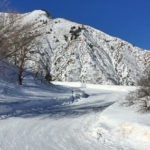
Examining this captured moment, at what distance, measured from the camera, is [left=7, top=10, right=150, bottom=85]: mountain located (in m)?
47.1

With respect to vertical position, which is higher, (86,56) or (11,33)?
(86,56)

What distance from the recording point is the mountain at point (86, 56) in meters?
47.1

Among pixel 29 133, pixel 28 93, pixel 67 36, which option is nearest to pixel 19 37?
pixel 29 133

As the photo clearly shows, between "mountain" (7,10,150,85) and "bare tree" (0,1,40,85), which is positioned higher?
"mountain" (7,10,150,85)

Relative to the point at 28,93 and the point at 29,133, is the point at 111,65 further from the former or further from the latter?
the point at 29,133

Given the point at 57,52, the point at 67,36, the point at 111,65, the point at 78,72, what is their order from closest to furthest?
the point at 78,72 < the point at 111,65 < the point at 57,52 < the point at 67,36

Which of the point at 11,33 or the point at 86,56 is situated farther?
the point at 86,56

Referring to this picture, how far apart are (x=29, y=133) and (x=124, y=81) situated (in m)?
45.5

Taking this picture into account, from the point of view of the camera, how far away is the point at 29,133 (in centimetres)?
562

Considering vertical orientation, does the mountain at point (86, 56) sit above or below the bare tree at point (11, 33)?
above

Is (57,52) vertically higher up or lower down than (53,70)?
higher up

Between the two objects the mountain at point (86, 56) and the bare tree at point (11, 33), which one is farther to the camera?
the mountain at point (86, 56)

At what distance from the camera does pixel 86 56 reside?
5103 cm

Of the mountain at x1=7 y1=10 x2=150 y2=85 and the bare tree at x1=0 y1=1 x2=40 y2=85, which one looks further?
the mountain at x1=7 y1=10 x2=150 y2=85
